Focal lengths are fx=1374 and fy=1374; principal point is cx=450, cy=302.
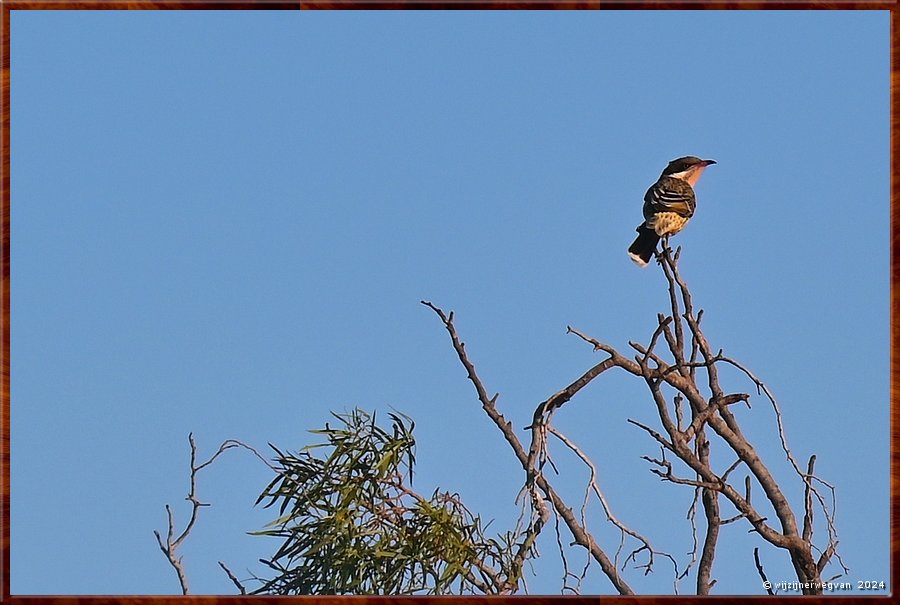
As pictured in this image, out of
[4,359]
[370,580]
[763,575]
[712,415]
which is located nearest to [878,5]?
[712,415]

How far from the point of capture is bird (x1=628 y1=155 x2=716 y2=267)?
613 cm

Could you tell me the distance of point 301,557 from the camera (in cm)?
402

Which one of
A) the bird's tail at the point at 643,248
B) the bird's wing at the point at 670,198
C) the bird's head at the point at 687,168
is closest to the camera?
the bird's tail at the point at 643,248

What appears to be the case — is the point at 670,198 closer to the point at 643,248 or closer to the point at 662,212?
the point at 662,212

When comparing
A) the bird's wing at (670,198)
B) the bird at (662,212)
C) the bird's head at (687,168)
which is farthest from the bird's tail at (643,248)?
the bird's head at (687,168)

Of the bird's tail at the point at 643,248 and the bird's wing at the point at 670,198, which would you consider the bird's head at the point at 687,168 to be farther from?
the bird's tail at the point at 643,248

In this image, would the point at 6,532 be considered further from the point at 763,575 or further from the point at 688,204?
the point at 688,204

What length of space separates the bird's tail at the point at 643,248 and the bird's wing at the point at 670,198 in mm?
123

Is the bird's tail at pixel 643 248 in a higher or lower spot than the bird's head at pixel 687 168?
lower

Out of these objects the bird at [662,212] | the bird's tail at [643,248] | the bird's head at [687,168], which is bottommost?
the bird's tail at [643,248]

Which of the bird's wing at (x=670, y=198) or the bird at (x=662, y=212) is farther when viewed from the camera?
the bird's wing at (x=670, y=198)

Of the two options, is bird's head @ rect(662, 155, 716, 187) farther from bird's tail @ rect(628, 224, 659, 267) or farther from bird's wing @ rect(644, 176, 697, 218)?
bird's tail @ rect(628, 224, 659, 267)

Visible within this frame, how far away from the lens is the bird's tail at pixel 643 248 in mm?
6121

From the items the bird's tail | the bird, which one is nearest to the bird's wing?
the bird
